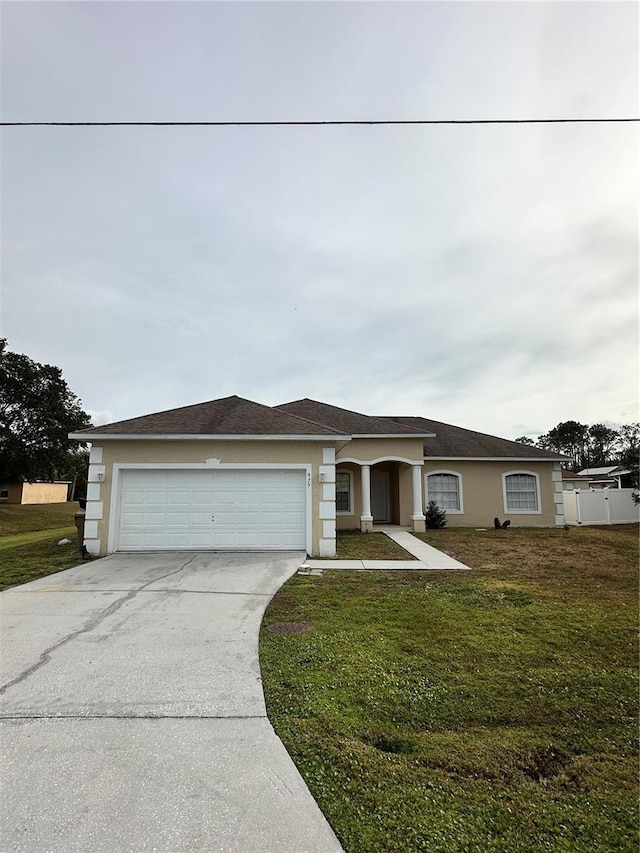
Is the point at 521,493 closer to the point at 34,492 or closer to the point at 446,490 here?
the point at 446,490

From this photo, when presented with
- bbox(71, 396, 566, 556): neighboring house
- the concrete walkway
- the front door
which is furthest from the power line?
the front door

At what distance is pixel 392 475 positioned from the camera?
18953 millimetres

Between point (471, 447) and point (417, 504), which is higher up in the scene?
point (471, 447)

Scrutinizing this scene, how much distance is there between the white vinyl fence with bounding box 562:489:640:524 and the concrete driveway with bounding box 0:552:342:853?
61.9 feet

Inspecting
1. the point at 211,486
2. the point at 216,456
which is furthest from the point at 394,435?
the point at 211,486

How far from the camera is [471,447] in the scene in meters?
18.5

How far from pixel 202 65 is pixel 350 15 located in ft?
7.49

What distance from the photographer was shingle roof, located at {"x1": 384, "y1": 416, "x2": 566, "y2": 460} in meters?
17.9

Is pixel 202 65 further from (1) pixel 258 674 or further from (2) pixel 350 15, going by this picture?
(1) pixel 258 674

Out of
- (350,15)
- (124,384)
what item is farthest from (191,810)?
(124,384)

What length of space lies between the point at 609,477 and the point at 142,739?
33.3 m

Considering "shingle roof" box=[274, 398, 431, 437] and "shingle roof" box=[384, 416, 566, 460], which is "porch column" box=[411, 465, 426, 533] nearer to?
"shingle roof" box=[274, 398, 431, 437]

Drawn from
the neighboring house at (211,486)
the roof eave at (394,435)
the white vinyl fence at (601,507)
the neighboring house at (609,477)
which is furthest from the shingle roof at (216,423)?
the neighboring house at (609,477)

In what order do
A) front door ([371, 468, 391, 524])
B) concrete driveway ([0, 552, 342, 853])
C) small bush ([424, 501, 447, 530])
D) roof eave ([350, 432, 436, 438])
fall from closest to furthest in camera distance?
concrete driveway ([0, 552, 342, 853]), roof eave ([350, 432, 436, 438]), small bush ([424, 501, 447, 530]), front door ([371, 468, 391, 524])
